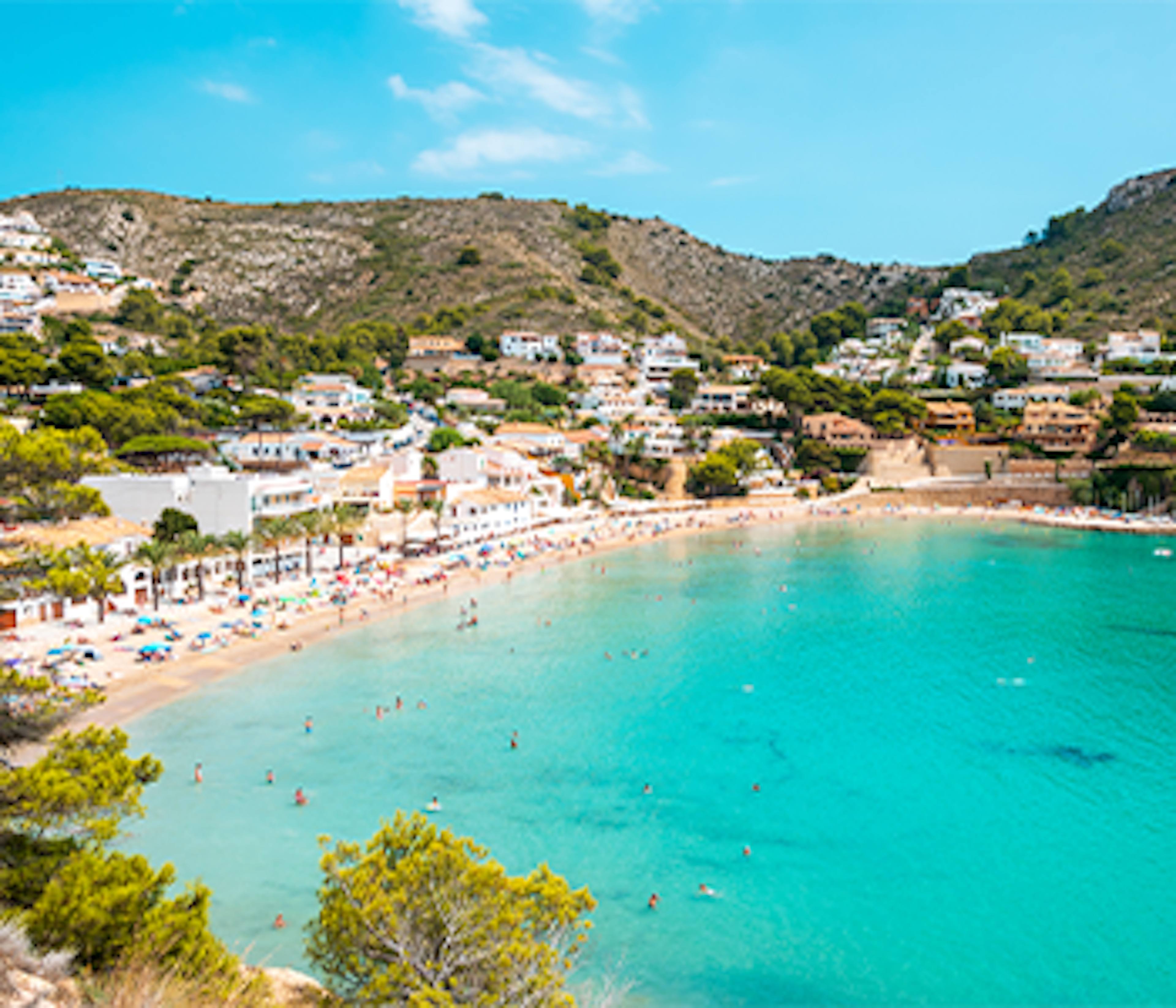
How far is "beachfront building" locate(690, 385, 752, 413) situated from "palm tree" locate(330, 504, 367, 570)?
175 feet

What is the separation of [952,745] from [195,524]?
35.2 metres

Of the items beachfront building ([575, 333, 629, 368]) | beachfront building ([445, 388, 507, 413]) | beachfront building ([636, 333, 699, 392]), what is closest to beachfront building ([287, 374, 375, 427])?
beachfront building ([445, 388, 507, 413])

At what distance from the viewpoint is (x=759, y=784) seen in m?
20.9

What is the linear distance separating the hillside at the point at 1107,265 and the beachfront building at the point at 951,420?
3926 centimetres

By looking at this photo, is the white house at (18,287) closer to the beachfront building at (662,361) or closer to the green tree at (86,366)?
the green tree at (86,366)

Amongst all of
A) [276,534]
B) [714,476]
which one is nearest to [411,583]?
[276,534]

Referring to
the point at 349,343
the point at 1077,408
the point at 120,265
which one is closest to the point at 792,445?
the point at 1077,408

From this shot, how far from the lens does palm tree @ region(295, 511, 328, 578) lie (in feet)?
131

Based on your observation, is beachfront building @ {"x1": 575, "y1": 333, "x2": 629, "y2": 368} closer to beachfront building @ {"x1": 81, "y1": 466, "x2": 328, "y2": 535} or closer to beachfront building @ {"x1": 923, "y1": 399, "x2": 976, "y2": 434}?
beachfront building @ {"x1": 923, "y1": 399, "x2": 976, "y2": 434}

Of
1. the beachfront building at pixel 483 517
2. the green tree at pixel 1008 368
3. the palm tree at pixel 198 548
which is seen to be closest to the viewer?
the palm tree at pixel 198 548

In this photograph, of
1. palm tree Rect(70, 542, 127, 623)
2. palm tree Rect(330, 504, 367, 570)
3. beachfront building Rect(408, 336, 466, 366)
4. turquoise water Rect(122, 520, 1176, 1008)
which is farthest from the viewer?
beachfront building Rect(408, 336, 466, 366)

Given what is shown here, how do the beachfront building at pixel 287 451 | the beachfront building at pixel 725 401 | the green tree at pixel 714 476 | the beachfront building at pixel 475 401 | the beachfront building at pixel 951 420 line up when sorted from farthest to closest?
1. the beachfront building at pixel 725 401
2. the beachfront building at pixel 475 401
3. the beachfront building at pixel 951 420
4. the green tree at pixel 714 476
5. the beachfront building at pixel 287 451

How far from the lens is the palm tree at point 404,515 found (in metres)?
46.6

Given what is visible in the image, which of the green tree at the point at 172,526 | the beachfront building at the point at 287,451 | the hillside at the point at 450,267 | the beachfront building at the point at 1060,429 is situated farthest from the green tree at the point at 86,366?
the beachfront building at the point at 1060,429
